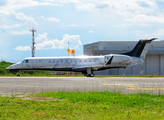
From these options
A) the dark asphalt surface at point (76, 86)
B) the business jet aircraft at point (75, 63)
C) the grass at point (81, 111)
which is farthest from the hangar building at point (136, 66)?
the grass at point (81, 111)

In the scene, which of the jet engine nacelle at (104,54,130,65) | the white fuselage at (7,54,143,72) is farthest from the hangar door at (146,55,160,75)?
the jet engine nacelle at (104,54,130,65)

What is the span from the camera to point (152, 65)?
65.2 m

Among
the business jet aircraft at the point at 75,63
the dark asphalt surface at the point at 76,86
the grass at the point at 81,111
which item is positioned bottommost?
the grass at the point at 81,111

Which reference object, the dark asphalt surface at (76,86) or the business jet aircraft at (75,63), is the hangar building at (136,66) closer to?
the business jet aircraft at (75,63)

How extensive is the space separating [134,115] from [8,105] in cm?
499

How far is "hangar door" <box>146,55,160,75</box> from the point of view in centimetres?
6500

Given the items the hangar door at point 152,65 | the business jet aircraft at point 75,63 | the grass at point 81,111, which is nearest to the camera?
the grass at point 81,111

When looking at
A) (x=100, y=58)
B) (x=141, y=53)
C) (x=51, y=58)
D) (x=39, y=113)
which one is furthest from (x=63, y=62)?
(x=39, y=113)

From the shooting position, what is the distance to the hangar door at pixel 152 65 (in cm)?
6500

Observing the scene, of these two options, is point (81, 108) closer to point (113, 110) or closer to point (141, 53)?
point (113, 110)

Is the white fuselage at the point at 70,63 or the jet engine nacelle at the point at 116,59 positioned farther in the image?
the jet engine nacelle at the point at 116,59

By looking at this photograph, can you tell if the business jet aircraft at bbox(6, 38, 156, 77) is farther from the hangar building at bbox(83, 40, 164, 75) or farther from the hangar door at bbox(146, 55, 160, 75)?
the hangar door at bbox(146, 55, 160, 75)

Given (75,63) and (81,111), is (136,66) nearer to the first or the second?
(75,63)

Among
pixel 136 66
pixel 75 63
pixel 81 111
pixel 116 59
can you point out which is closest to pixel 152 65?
pixel 136 66
